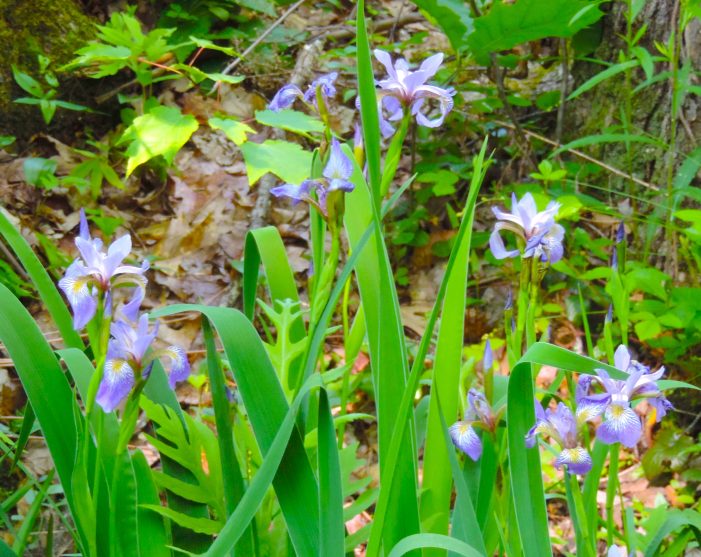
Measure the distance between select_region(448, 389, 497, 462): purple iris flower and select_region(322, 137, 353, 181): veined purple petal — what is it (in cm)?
32

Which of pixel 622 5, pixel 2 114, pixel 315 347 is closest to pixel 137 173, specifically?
pixel 2 114

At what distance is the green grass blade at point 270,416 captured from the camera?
2.56 ft

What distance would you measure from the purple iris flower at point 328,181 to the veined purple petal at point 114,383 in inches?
9.4

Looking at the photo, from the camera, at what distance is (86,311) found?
26.4 inches

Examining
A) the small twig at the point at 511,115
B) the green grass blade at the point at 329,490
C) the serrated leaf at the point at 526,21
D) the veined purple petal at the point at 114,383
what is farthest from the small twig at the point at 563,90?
the veined purple petal at the point at 114,383

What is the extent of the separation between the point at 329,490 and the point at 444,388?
26 cm

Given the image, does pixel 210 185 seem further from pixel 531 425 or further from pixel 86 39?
pixel 531 425

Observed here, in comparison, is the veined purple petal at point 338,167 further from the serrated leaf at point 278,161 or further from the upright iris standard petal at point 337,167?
the serrated leaf at point 278,161

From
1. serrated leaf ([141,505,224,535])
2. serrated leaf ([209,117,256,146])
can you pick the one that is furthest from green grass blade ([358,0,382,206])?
serrated leaf ([209,117,256,146])

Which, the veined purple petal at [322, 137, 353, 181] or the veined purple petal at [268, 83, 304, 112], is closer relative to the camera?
the veined purple petal at [322, 137, 353, 181]

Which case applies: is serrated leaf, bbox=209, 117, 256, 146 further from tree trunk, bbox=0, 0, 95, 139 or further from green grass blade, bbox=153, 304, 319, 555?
tree trunk, bbox=0, 0, 95, 139

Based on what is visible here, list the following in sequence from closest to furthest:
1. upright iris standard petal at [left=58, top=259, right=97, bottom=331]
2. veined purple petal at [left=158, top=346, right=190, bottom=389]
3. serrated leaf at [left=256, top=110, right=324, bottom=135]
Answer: upright iris standard petal at [left=58, top=259, right=97, bottom=331]
veined purple petal at [left=158, top=346, right=190, bottom=389]
serrated leaf at [left=256, top=110, right=324, bottom=135]

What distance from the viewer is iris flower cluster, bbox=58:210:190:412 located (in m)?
0.68

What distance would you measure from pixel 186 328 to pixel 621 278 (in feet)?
4.66
